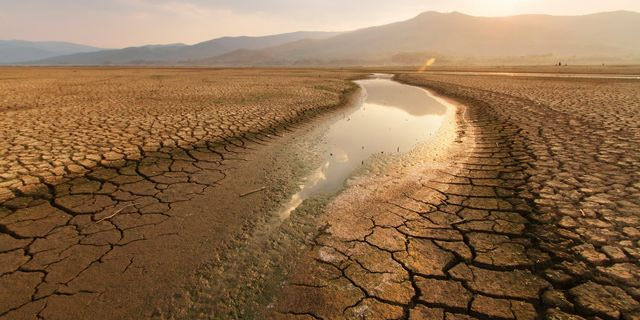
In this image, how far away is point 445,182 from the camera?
4219 millimetres

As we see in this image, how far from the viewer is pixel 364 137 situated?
23.1ft

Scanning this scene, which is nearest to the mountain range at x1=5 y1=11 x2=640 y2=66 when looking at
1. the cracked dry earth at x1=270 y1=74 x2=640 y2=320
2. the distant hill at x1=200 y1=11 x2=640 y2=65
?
the distant hill at x1=200 y1=11 x2=640 y2=65

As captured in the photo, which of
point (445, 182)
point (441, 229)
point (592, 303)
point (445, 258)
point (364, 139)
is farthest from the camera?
point (364, 139)

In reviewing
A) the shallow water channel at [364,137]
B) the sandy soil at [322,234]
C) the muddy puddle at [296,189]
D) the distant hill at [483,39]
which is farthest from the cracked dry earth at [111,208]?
the distant hill at [483,39]

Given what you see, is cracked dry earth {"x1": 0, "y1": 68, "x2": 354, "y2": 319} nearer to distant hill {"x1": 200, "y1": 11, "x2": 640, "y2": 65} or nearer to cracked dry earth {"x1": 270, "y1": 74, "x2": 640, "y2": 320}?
cracked dry earth {"x1": 270, "y1": 74, "x2": 640, "y2": 320}

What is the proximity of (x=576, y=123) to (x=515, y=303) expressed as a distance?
6.86 meters

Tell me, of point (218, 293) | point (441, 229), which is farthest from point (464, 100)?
point (218, 293)

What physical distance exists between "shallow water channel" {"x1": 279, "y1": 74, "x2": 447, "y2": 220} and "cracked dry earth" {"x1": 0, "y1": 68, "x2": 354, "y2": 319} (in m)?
1.02

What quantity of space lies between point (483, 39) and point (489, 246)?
164 m

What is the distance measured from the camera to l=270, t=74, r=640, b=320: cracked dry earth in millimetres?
2047

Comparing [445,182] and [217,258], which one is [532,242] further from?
[217,258]

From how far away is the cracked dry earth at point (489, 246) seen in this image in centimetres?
205

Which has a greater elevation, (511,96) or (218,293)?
(511,96)

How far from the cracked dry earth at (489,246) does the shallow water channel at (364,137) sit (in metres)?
0.76
